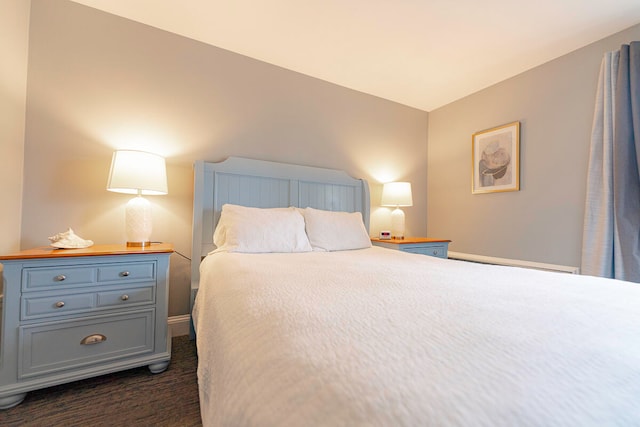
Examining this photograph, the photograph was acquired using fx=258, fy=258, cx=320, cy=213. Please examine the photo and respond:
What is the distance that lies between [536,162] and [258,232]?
8.53 feet

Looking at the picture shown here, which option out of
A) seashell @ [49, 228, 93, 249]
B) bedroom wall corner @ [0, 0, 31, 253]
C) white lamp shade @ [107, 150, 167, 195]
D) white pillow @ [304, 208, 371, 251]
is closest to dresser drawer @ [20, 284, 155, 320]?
seashell @ [49, 228, 93, 249]

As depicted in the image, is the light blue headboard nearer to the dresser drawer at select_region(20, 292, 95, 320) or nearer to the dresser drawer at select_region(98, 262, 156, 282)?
the dresser drawer at select_region(98, 262, 156, 282)

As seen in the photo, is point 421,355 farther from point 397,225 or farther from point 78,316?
point 397,225

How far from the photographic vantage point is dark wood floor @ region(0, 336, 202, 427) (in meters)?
1.19

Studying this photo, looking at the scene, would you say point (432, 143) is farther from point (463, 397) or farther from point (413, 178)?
point (463, 397)

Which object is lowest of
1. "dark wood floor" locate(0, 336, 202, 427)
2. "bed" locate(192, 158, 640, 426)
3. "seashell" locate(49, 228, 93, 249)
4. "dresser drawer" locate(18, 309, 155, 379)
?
"dark wood floor" locate(0, 336, 202, 427)

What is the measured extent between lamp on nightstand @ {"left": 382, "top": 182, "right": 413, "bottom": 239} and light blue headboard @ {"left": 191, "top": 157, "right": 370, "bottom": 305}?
231 millimetres

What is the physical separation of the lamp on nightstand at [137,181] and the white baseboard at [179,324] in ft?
2.22

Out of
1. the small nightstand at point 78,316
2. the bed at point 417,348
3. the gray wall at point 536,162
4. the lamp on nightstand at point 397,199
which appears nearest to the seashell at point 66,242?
the small nightstand at point 78,316

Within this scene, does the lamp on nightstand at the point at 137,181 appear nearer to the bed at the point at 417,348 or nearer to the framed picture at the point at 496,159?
Result: the bed at the point at 417,348

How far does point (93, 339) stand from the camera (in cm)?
140

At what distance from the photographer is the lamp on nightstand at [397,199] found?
109 inches

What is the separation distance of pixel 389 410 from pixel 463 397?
105 millimetres

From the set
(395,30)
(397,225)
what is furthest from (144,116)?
(397,225)
